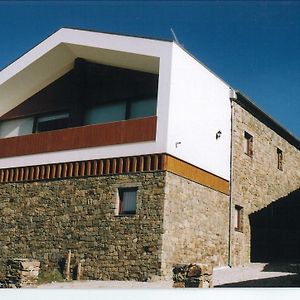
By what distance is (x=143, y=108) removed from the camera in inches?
522

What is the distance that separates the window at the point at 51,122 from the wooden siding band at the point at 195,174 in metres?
4.34

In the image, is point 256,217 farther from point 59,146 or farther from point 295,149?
point 59,146

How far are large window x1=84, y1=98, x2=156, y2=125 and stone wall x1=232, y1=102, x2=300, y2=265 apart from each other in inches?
128

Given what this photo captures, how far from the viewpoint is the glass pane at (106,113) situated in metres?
13.7

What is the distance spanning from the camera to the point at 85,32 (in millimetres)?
13711

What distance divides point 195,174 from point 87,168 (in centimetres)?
298

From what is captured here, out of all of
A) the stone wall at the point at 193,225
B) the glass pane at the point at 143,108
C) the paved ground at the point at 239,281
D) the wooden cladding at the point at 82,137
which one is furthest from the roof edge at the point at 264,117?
the paved ground at the point at 239,281

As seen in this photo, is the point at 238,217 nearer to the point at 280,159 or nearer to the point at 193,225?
the point at 193,225

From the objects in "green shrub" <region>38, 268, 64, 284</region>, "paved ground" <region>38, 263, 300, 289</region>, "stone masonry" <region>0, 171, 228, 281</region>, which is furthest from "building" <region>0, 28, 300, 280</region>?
"paved ground" <region>38, 263, 300, 289</region>

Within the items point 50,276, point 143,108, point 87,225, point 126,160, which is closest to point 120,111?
point 143,108

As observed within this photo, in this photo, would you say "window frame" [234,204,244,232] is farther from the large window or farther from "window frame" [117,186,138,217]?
the large window

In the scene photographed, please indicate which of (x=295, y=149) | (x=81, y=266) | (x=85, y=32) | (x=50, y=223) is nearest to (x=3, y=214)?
(x=50, y=223)

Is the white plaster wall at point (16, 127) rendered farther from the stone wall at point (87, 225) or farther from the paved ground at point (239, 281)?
the paved ground at point (239, 281)

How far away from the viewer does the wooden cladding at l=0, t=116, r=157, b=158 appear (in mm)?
12297
